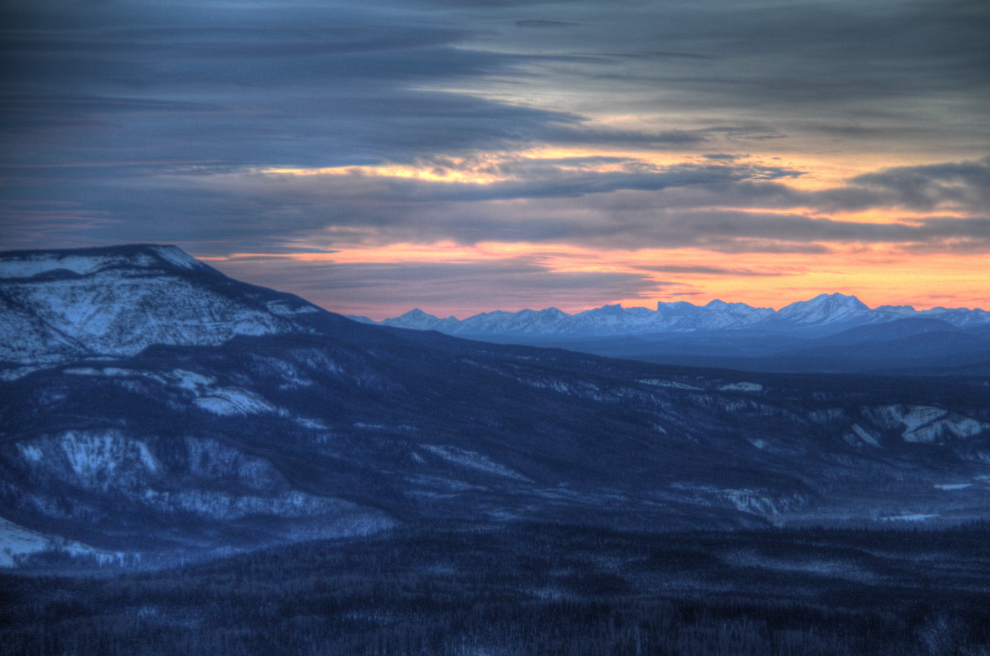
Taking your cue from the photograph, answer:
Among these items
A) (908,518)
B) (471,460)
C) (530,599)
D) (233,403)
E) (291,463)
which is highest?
(233,403)

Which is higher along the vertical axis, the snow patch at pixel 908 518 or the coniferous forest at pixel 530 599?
the coniferous forest at pixel 530 599

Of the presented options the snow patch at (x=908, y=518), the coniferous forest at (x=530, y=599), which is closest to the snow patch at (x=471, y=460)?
the coniferous forest at (x=530, y=599)

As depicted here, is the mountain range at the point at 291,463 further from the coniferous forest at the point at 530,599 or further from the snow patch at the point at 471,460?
the coniferous forest at the point at 530,599

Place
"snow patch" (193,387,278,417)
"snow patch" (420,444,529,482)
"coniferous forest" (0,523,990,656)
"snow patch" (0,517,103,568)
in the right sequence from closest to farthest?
"coniferous forest" (0,523,990,656)
"snow patch" (0,517,103,568)
"snow patch" (420,444,529,482)
"snow patch" (193,387,278,417)

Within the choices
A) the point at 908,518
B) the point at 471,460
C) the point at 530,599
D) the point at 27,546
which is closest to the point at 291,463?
the point at 471,460

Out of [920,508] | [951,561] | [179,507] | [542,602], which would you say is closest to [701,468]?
[920,508]

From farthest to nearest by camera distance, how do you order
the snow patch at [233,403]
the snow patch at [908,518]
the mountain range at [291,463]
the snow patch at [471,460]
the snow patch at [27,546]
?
the snow patch at [233,403] → the snow patch at [471,460] → the snow patch at [908,518] → the mountain range at [291,463] → the snow patch at [27,546]

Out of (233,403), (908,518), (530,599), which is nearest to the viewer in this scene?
(530,599)

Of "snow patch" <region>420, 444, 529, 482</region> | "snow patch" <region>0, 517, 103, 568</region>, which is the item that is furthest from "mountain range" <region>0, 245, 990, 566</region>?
"snow patch" <region>420, 444, 529, 482</region>

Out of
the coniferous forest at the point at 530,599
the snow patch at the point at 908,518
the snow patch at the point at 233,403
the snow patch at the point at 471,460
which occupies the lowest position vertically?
the snow patch at the point at 908,518

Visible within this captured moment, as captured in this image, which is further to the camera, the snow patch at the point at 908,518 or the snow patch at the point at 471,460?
the snow patch at the point at 471,460

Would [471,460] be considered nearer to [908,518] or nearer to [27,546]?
[908,518]

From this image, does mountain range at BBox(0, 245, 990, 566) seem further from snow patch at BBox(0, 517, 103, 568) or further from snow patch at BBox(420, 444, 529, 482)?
snow patch at BBox(420, 444, 529, 482)

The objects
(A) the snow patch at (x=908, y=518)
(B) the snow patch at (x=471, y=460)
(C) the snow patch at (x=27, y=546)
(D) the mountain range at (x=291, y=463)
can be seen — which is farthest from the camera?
(B) the snow patch at (x=471, y=460)
